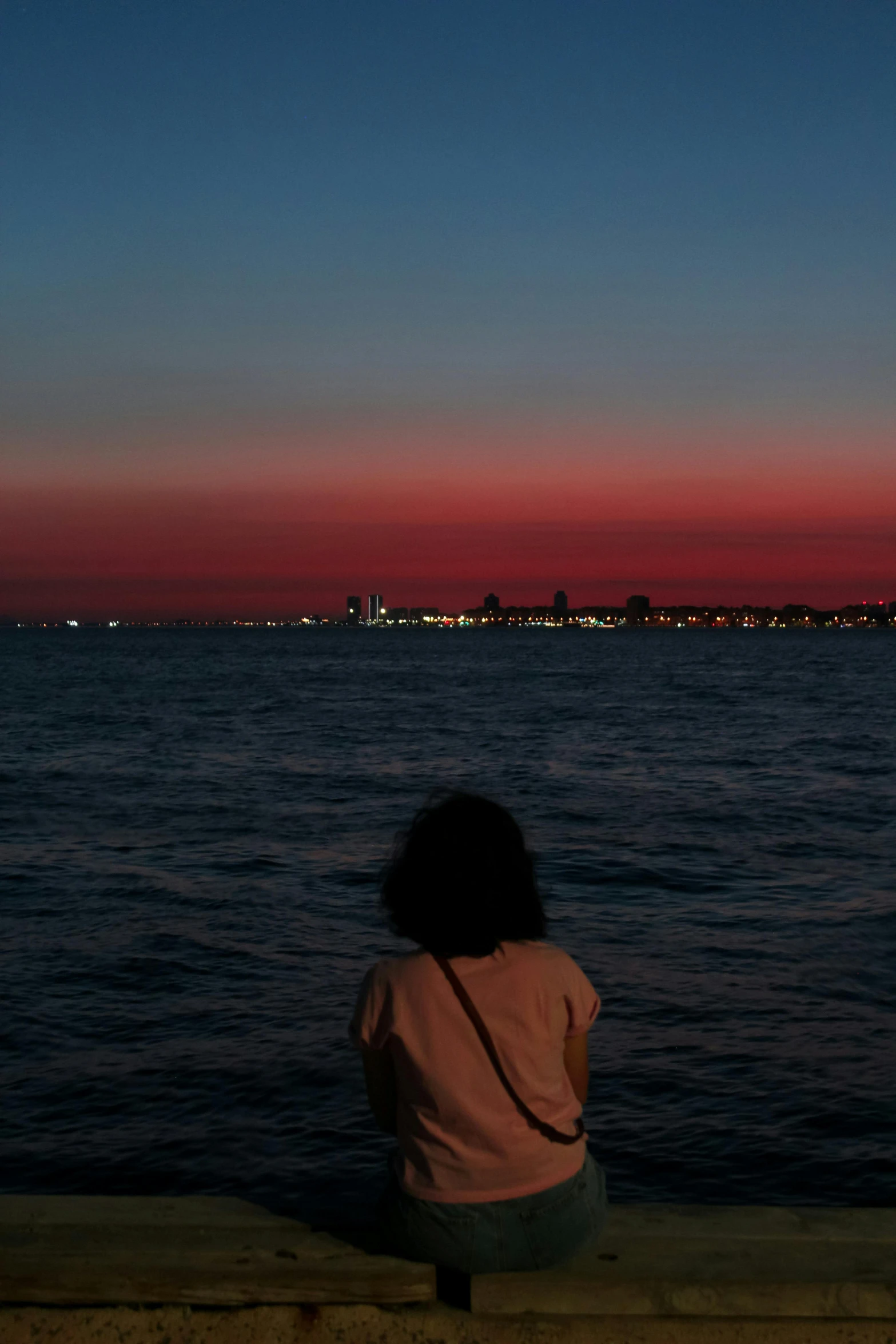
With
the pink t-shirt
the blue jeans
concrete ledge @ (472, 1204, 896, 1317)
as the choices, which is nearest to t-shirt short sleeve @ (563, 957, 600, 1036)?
the pink t-shirt

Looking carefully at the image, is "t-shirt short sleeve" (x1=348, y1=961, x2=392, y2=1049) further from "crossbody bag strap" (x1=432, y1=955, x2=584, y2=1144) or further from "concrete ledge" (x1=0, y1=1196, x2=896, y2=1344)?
"concrete ledge" (x1=0, y1=1196, x2=896, y2=1344)

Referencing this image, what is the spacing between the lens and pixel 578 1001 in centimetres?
355

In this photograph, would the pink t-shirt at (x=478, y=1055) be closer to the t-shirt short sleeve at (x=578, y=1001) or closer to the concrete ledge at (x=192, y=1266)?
the t-shirt short sleeve at (x=578, y=1001)

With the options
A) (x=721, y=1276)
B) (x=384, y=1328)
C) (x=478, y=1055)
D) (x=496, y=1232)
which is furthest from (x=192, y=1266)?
(x=721, y=1276)

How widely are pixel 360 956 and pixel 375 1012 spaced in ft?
26.6

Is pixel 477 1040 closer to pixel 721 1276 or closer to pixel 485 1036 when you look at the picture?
pixel 485 1036

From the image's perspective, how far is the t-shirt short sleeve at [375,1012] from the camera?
11.5 feet

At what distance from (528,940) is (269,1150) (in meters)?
4.27

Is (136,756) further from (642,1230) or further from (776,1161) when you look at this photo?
(642,1230)

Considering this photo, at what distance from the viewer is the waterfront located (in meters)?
7.12

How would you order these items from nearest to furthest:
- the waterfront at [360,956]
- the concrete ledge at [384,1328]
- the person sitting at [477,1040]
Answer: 1. the concrete ledge at [384,1328]
2. the person sitting at [477,1040]
3. the waterfront at [360,956]

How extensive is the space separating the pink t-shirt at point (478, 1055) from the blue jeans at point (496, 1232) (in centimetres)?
4

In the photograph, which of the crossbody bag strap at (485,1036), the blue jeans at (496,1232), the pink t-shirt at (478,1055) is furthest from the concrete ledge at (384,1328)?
the crossbody bag strap at (485,1036)

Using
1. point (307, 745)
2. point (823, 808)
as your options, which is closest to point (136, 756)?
point (307, 745)
